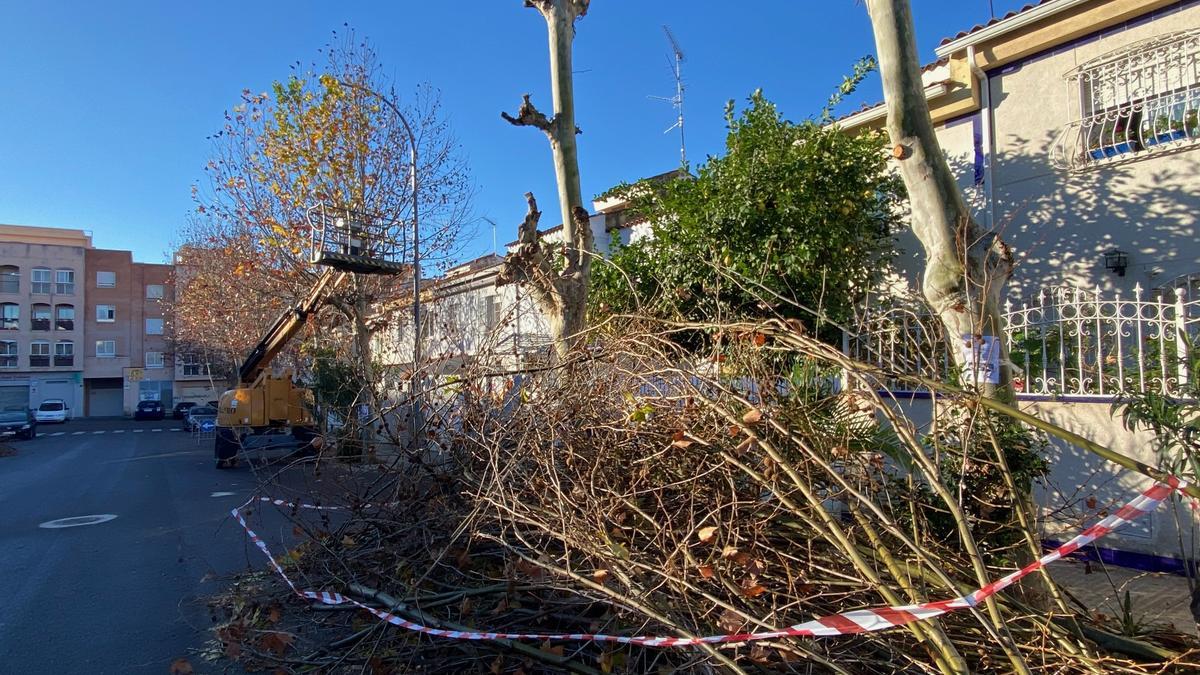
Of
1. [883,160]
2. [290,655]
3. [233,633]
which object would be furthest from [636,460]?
[883,160]

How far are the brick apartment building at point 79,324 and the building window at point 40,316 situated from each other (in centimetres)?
5

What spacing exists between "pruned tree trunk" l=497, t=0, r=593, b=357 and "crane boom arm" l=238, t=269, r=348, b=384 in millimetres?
6823

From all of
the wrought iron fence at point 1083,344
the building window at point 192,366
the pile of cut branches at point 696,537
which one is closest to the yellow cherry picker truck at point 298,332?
the pile of cut branches at point 696,537

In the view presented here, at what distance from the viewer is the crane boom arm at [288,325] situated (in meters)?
14.0

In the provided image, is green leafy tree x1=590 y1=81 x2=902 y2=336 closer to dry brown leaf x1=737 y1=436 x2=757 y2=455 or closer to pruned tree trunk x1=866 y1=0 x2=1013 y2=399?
pruned tree trunk x1=866 y1=0 x2=1013 y2=399

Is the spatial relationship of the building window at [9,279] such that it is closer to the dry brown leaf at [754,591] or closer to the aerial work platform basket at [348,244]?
the aerial work platform basket at [348,244]

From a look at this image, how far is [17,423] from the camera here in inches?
1198

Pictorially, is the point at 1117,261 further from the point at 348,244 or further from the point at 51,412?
the point at 51,412

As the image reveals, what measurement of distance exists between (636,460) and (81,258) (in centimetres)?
6013

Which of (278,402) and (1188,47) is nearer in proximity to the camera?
(1188,47)

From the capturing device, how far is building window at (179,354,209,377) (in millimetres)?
42844

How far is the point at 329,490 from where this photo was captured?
22.1 ft

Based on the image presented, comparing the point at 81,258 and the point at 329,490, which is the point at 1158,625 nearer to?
the point at 329,490

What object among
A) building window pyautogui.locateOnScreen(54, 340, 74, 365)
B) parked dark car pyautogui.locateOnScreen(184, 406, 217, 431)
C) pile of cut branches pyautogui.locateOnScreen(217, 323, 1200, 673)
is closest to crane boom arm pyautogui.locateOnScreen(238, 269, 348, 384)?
pile of cut branches pyautogui.locateOnScreen(217, 323, 1200, 673)
